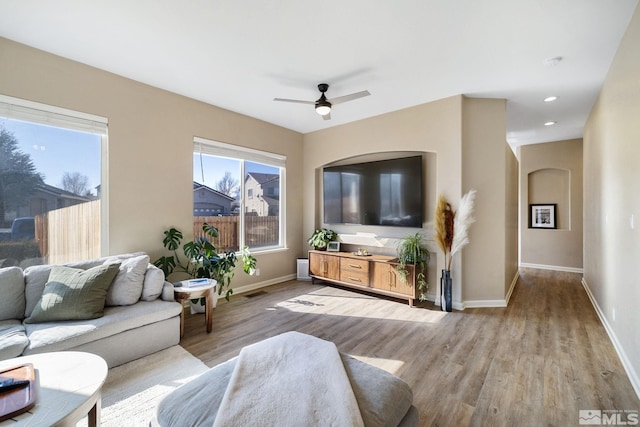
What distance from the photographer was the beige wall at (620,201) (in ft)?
7.12

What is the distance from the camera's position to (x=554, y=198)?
248 inches

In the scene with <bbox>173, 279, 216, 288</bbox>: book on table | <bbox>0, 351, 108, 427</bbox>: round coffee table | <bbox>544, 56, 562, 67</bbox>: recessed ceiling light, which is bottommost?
<bbox>0, 351, 108, 427</bbox>: round coffee table

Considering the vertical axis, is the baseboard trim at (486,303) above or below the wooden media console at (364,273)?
below

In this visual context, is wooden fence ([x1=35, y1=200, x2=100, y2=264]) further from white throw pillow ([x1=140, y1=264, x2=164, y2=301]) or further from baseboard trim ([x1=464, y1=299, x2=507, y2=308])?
baseboard trim ([x1=464, y1=299, x2=507, y2=308])

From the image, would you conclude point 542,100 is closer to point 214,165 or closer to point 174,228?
point 214,165

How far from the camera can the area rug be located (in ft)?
5.98

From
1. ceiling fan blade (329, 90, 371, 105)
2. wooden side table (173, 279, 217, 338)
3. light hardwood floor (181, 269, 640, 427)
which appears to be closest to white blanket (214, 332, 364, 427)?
light hardwood floor (181, 269, 640, 427)

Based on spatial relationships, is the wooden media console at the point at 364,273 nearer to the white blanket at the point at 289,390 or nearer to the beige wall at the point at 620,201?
the beige wall at the point at 620,201

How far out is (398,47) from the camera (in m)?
2.64

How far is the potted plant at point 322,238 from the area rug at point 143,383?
2866 millimetres

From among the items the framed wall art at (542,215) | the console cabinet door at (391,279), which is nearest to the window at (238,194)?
the console cabinet door at (391,279)

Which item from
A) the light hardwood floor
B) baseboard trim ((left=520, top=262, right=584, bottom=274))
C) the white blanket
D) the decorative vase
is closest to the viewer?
the white blanket

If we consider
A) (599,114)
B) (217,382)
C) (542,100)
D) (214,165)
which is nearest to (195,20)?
(214,165)

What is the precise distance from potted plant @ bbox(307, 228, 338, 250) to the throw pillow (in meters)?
3.21
